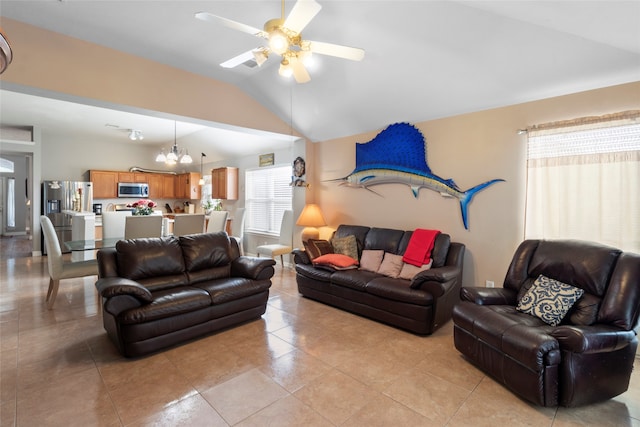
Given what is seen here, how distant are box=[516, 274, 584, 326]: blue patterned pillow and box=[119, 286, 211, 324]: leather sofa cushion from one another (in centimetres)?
290

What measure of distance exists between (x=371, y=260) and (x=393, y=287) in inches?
31.4

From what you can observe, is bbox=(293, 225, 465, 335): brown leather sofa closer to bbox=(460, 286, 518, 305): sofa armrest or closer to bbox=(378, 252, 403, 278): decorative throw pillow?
bbox=(378, 252, 403, 278): decorative throw pillow

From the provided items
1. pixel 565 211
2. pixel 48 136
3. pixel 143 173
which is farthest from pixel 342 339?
pixel 48 136

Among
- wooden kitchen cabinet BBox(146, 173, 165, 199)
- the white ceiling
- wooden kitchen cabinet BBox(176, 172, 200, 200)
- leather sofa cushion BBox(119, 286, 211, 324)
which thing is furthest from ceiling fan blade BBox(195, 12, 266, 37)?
wooden kitchen cabinet BBox(146, 173, 165, 199)

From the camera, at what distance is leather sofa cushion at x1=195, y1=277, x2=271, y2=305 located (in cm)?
306

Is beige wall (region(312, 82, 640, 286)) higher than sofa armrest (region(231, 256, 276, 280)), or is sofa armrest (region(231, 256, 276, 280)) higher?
beige wall (region(312, 82, 640, 286))

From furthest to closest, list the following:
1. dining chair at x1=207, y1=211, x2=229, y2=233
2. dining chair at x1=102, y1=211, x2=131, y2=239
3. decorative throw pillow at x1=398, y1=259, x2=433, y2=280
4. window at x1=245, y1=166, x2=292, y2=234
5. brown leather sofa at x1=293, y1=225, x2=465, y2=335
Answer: window at x1=245, y1=166, x2=292, y2=234, dining chair at x1=207, y1=211, x2=229, y2=233, dining chair at x1=102, y1=211, x2=131, y2=239, decorative throw pillow at x1=398, y1=259, x2=433, y2=280, brown leather sofa at x1=293, y1=225, x2=465, y2=335

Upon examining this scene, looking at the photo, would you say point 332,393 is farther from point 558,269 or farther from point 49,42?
point 49,42

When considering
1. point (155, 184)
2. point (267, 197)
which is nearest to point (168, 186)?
point (155, 184)

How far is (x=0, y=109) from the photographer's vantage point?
544 centimetres

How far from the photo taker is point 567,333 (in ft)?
6.37

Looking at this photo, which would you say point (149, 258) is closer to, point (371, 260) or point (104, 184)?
point (371, 260)

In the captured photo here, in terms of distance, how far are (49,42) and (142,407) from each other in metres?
3.56

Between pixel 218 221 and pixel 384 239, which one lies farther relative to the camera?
pixel 218 221
